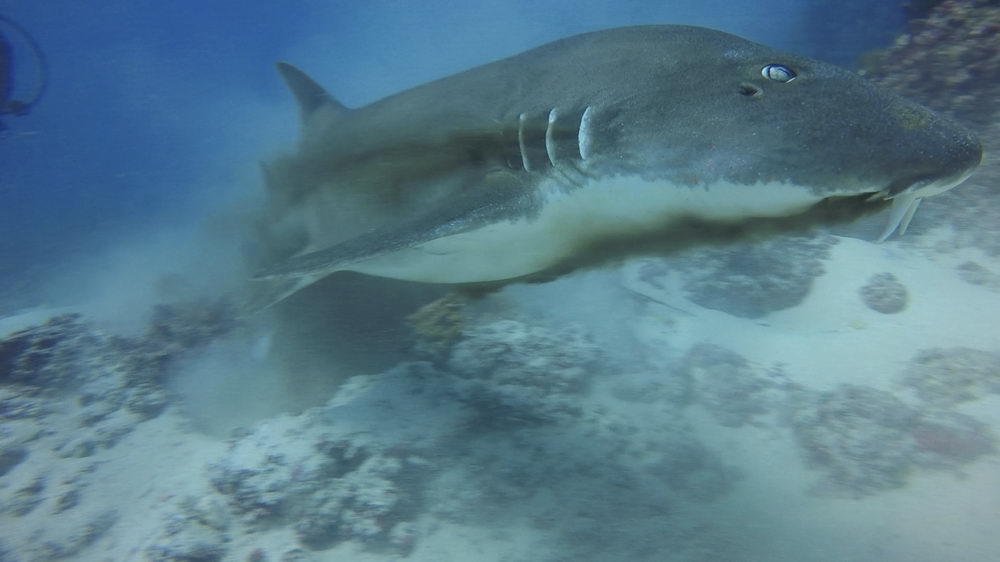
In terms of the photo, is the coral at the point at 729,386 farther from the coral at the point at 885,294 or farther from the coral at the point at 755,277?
the coral at the point at 885,294

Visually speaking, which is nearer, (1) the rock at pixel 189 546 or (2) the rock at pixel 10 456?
(1) the rock at pixel 189 546

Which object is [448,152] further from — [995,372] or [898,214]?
[995,372]

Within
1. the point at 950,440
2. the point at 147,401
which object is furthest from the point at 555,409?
the point at 147,401

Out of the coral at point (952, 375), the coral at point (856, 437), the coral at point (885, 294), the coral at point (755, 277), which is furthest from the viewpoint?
the coral at point (755, 277)

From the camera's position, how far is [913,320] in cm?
409

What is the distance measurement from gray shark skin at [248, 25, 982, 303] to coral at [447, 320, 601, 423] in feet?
1.98

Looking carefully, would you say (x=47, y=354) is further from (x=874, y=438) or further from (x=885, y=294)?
(x=885, y=294)

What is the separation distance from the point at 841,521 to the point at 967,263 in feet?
12.6

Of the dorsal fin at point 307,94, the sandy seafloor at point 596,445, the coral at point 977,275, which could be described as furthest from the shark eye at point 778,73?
the dorsal fin at point 307,94

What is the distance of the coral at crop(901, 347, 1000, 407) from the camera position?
2986 millimetres

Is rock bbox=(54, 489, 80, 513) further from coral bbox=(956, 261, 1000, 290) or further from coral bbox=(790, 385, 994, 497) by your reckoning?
coral bbox=(956, 261, 1000, 290)

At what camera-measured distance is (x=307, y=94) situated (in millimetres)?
5102

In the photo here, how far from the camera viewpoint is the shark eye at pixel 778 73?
1.97 metres

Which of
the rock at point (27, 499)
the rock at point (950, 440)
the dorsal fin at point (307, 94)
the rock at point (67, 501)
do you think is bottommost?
the rock at point (950, 440)
